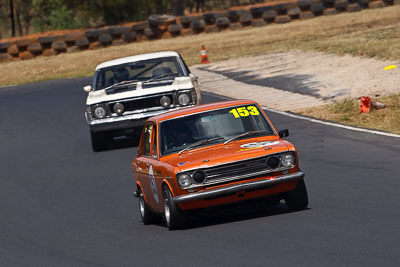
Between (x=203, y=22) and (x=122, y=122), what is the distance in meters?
26.6

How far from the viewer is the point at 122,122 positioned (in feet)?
55.3

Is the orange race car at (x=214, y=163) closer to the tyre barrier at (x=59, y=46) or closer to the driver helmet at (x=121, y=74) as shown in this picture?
the driver helmet at (x=121, y=74)

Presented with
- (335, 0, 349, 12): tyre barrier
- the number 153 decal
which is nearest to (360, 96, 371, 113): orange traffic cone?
the number 153 decal

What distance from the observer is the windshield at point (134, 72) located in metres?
17.4

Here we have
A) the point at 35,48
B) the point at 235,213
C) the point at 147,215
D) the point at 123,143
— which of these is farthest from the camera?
the point at 35,48

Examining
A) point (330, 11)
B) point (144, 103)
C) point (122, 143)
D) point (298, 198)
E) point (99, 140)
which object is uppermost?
point (298, 198)

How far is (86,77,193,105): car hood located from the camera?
55.0 ft

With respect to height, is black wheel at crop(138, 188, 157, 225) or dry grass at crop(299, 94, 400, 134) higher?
black wheel at crop(138, 188, 157, 225)

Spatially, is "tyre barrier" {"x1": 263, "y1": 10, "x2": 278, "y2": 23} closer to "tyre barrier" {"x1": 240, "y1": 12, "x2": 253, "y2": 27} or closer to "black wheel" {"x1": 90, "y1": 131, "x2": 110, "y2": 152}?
"tyre barrier" {"x1": 240, "y1": 12, "x2": 253, "y2": 27}

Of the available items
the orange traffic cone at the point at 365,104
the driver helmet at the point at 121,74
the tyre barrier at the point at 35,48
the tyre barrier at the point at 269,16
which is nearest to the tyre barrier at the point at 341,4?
the tyre barrier at the point at 269,16

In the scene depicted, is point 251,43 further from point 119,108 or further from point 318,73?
point 119,108

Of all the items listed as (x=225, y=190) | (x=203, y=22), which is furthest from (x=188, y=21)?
(x=225, y=190)

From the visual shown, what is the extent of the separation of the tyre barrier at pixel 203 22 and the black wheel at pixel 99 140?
24.4m

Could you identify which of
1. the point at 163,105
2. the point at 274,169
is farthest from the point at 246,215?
the point at 163,105
